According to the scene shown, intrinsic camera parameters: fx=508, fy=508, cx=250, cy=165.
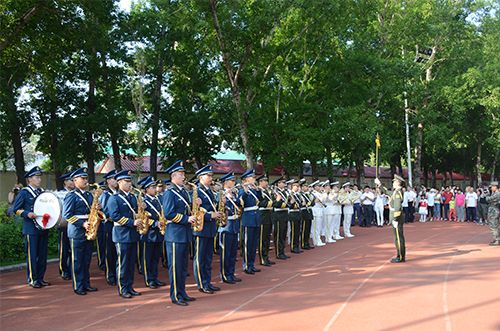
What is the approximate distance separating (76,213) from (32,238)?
132 centimetres

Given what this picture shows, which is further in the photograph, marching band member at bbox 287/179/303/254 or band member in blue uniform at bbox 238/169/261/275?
marching band member at bbox 287/179/303/254

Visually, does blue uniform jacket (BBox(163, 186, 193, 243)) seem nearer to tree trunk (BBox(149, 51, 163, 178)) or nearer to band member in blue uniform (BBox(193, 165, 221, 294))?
band member in blue uniform (BBox(193, 165, 221, 294))

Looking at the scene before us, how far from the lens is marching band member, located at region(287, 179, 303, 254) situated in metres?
13.6

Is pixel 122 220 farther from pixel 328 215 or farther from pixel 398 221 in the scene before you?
pixel 328 215

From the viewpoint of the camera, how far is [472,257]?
12.6m

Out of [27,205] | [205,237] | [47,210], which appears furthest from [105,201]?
[205,237]

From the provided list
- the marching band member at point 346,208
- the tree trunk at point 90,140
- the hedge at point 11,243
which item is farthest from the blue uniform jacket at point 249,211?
the tree trunk at point 90,140

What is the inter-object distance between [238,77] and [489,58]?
2421 cm

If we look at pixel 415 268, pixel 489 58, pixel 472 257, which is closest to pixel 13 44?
pixel 415 268

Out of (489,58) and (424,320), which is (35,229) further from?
(489,58)

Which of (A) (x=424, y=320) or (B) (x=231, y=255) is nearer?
(A) (x=424, y=320)

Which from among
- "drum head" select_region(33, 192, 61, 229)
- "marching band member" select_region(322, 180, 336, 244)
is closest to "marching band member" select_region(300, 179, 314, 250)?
"marching band member" select_region(322, 180, 336, 244)

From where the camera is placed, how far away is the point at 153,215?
934 centimetres

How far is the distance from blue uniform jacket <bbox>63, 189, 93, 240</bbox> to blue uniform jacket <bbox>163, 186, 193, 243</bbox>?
1621mm
